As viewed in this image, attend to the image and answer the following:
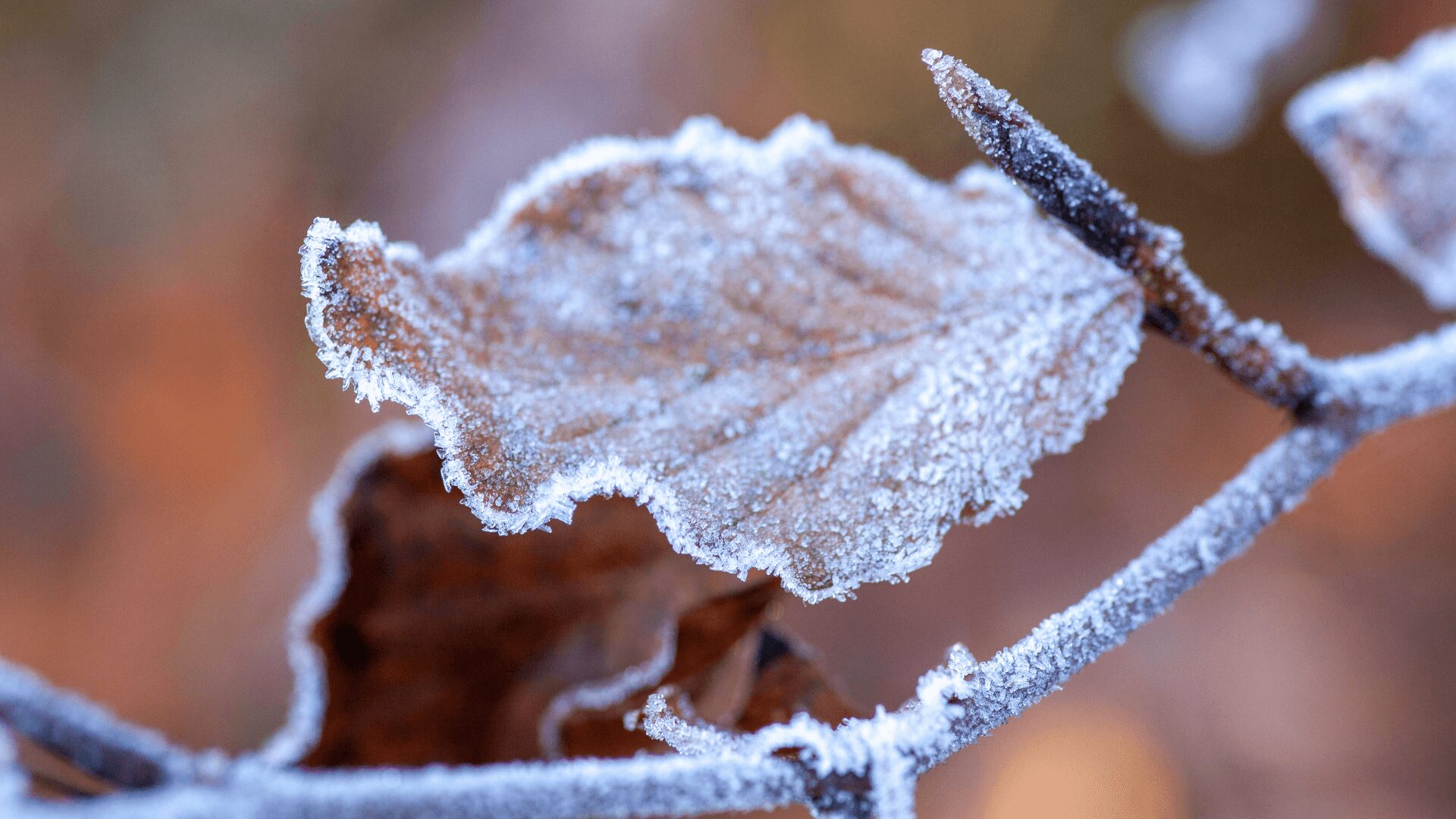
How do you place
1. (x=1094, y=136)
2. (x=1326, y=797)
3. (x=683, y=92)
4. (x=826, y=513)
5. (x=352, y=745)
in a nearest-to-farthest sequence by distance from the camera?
1. (x=826, y=513)
2. (x=352, y=745)
3. (x=1326, y=797)
4. (x=1094, y=136)
5. (x=683, y=92)

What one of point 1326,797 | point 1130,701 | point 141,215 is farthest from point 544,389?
point 141,215

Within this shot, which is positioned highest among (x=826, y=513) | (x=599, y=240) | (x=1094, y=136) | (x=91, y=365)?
(x=1094, y=136)

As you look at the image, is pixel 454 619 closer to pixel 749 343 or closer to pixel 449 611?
pixel 449 611

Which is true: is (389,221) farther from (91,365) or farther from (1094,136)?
(1094,136)

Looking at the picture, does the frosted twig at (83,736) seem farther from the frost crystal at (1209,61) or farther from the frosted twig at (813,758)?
the frost crystal at (1209,61)

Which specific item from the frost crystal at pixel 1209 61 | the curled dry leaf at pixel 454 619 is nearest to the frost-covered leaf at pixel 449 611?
the curled dry leaf at pixel 454 619

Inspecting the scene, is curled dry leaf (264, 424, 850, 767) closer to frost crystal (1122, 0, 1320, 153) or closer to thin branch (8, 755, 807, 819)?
thin branch (8, 755, 807, 819)
